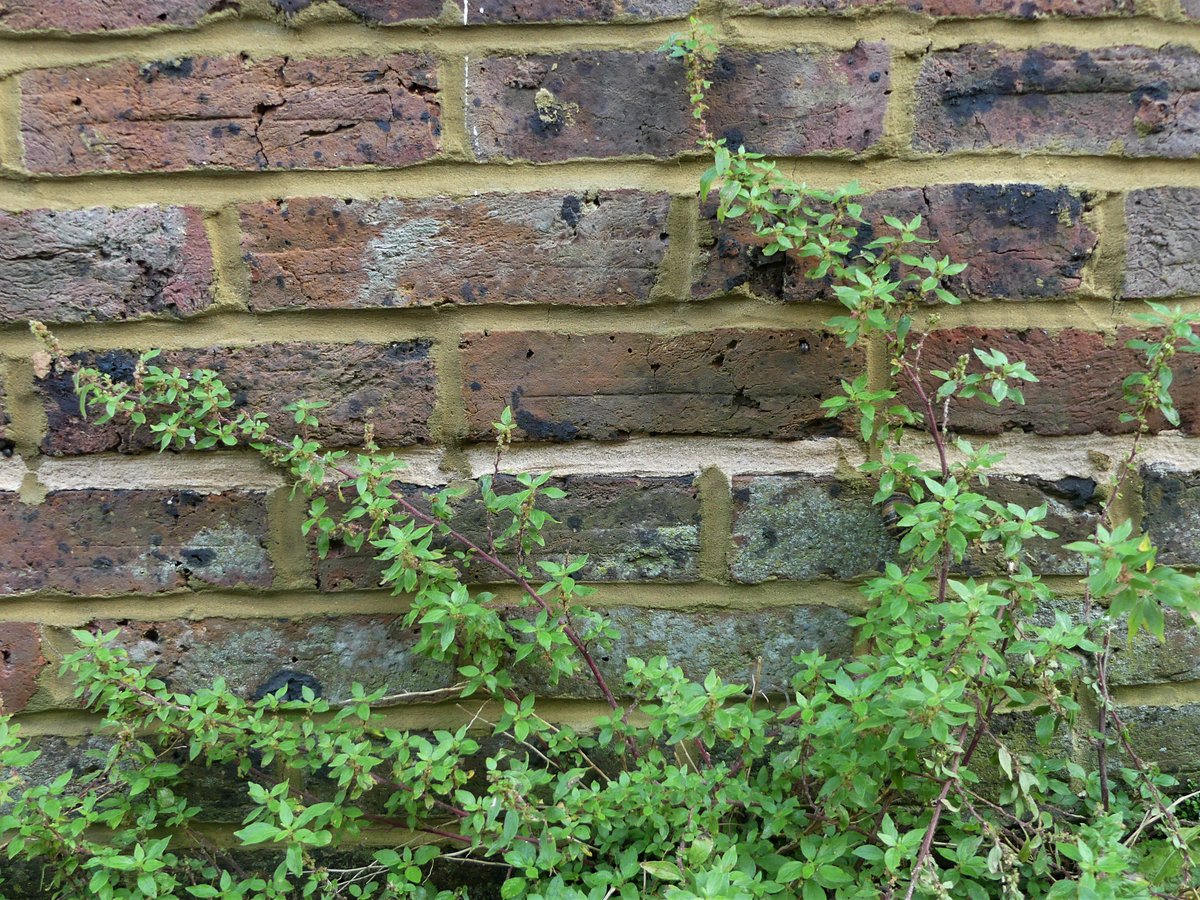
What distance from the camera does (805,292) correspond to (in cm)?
86

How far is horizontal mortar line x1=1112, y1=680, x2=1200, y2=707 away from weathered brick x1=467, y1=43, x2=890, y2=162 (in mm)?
638

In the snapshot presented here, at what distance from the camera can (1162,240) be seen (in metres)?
0.84

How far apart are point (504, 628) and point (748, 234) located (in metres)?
0.47

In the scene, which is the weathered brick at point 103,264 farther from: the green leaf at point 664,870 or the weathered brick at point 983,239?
the green leaf at point 664,870

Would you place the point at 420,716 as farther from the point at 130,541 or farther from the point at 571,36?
the point at 571,36

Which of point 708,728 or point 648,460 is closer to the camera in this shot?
point 708,728

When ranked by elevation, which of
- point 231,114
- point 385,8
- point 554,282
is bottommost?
point 554,282

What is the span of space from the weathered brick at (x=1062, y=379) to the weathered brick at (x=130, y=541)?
2.34 feet

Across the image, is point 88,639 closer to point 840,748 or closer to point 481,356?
point 481,356

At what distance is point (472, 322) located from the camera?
86 centimetres

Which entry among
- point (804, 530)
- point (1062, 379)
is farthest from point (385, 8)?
point (1062, 379)

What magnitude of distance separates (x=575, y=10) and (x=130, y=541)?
704mm

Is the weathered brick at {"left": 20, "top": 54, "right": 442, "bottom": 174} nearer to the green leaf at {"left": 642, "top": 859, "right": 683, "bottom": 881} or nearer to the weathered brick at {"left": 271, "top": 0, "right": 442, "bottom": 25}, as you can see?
the weathered brick at {"left": 271, "top": 0, "right": 442, "bottom": 25}

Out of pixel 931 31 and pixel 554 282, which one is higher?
pixel 931 31
